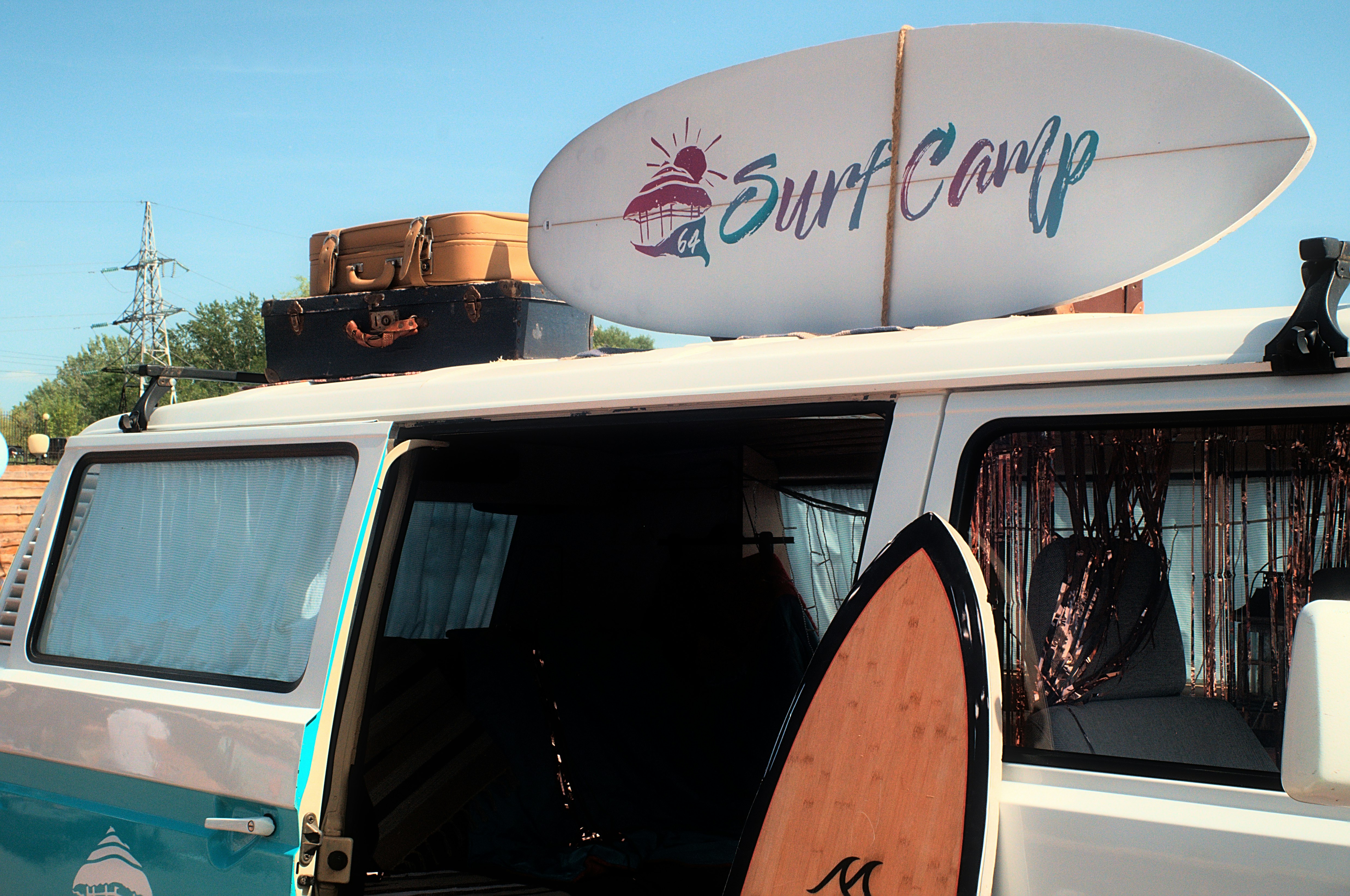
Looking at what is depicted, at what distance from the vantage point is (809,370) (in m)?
1.89

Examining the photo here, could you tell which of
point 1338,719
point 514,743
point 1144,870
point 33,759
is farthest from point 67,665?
point 1338,719

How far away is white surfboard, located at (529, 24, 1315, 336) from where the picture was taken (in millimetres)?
2318

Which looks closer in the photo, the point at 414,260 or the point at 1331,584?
the point at 1331,584

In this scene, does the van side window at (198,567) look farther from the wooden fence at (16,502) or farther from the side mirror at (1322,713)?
the wooden fence at (16,502)

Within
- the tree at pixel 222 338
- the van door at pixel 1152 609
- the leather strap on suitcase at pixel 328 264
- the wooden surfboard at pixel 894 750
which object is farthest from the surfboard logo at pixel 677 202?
the tree at pixel 222 338

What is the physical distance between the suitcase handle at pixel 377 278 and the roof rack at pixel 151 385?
2.50 ft

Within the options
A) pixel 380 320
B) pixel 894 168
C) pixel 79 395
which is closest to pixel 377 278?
pixel 380 320

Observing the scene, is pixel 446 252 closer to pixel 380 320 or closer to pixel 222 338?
pixel 380 320

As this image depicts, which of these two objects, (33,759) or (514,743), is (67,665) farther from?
(514,743)

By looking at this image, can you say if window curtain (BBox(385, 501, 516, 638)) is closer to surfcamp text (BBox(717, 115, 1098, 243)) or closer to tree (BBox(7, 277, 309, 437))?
surfcamp text (BBox(717, 115, 1098, 243))

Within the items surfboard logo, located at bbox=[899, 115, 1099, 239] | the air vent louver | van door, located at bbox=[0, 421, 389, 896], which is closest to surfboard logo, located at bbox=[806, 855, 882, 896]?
van door, located at bbox=[0, 421, 389, 896]

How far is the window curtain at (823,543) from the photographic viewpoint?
468 cm

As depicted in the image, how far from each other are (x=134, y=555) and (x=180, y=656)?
37 centimetres

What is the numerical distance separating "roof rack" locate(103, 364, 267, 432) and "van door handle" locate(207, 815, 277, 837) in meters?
1.11
